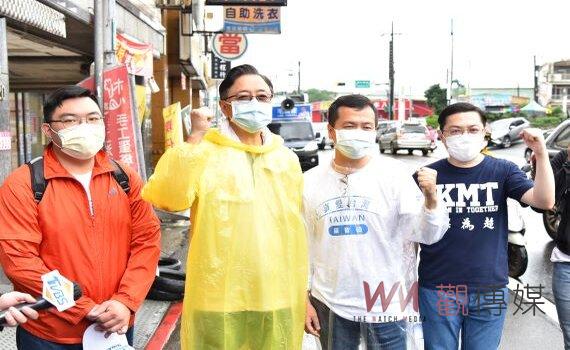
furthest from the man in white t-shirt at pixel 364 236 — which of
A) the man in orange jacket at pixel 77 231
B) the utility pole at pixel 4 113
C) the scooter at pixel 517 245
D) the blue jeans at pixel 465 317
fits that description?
the scooter at pixel 517 245

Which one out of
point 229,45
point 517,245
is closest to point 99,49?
point 517,245

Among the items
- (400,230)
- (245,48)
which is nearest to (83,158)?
(400,230)

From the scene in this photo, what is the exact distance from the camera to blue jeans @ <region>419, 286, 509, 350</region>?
10.1 feet

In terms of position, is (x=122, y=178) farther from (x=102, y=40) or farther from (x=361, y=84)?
(x=361, y=84)

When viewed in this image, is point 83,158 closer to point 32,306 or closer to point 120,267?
point 120,267

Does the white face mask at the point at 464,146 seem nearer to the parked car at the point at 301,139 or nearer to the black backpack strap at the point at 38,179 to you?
the black backpack strap at the point at 38,179

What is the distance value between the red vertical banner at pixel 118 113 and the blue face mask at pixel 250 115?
3264 millimetres

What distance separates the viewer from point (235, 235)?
8.53 ft

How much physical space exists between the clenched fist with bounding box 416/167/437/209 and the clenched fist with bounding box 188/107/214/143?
967 millimetres

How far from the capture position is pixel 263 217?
264 centimetres

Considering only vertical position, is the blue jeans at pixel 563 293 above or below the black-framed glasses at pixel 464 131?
below

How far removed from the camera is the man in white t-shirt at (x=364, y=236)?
283 cm

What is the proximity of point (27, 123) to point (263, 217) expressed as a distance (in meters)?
12.6

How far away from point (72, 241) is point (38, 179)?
0.95ft
